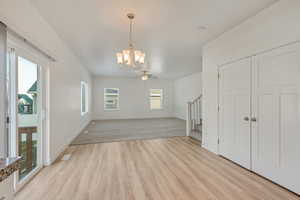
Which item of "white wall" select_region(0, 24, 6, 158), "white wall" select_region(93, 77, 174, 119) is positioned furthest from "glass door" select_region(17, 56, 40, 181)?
"white wall" select_region(93, 77, 174, 119)

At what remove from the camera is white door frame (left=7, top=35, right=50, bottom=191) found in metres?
1.99

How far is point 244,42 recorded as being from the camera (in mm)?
2818

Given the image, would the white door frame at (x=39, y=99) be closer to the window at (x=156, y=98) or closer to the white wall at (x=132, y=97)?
the white wall at (x=132, y=97)

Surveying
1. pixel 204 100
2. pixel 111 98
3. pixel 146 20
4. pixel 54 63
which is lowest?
pixel 204 100

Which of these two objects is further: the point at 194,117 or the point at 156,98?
the point at 156,98

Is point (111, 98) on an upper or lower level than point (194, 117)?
upper

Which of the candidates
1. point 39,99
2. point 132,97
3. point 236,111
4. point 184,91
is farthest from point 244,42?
point 132,97

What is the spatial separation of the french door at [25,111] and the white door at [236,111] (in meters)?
3.76

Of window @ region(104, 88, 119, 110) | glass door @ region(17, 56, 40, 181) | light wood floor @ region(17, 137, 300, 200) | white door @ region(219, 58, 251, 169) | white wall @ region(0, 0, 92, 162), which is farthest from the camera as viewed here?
window @ region(104, 88, 119, 110)

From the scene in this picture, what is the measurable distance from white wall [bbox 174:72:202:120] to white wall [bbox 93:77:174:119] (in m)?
0.53

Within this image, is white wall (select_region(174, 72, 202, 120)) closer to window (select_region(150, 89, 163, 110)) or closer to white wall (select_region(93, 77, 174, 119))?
white wall (select_region(93, 77, 174, 119))

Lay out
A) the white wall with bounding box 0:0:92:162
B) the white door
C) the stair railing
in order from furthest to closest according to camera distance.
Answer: the stair railing
the white door
the white wall with bounding box 0:0:92:162

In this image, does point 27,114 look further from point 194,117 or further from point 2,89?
point 194,117

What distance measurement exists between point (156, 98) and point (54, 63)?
300 inches
